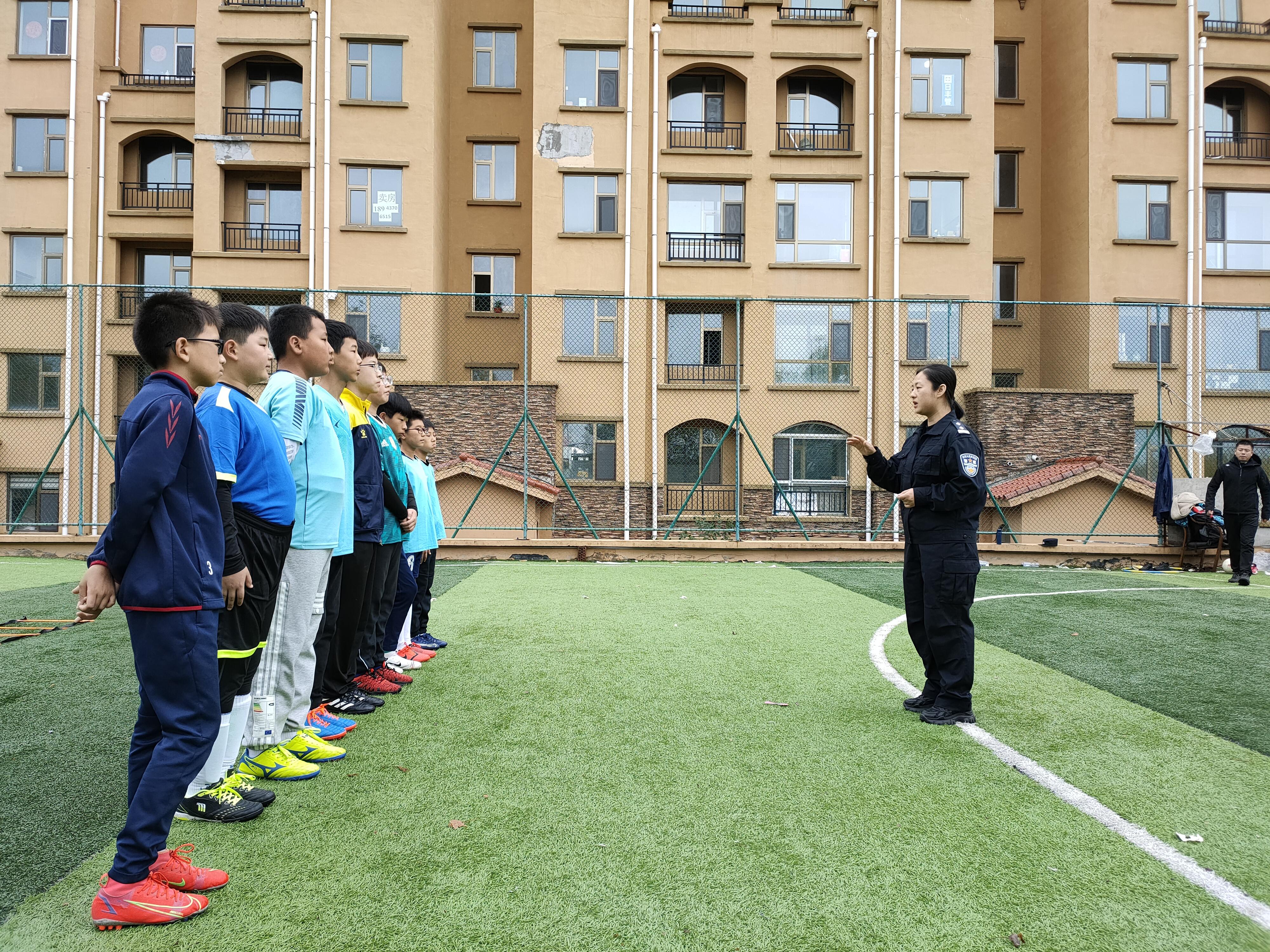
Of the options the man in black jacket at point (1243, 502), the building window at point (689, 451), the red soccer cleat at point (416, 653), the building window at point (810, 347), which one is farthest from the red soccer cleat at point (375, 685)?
the building window at point (810, 347)

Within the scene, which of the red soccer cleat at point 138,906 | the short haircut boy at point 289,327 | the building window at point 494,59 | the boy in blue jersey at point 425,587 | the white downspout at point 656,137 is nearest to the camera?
the red soccer cleat at point 138,906

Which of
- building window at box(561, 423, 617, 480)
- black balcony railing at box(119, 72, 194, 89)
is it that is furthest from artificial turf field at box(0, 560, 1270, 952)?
black balcony railing at box(119, 72, 194, 89)

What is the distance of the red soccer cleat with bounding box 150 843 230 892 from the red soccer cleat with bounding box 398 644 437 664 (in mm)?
3064

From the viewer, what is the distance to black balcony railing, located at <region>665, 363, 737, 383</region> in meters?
19.8

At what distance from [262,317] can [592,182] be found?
19125 millimetres

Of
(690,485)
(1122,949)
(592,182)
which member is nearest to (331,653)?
(1122,949)

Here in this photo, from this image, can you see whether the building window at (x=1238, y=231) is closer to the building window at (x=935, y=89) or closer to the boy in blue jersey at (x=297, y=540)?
the building window at (x=935, y=89)

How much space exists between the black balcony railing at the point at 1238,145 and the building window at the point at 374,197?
2223 cm

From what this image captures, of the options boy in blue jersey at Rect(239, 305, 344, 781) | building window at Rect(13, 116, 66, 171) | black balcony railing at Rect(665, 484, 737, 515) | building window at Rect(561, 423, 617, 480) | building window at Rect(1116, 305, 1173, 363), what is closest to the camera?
boy in blue jersey at Rect(239, 305, 344, 781)

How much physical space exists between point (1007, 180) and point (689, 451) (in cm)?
1317

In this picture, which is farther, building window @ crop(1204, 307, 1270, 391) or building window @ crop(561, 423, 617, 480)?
building window @ crop(1204, 307, 1270, 391)

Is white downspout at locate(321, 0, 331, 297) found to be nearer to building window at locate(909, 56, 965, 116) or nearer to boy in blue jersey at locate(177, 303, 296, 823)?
building window at locate(909, 56, 965, 116)

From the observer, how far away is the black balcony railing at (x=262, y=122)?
21.3 metres

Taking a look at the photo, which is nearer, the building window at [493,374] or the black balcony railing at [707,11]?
the black balcony railing at [707,11]
